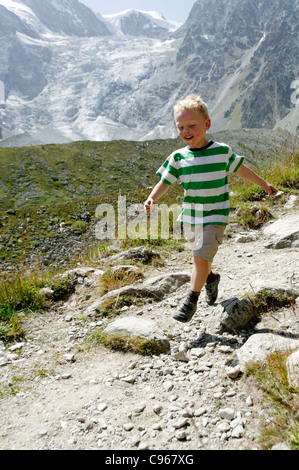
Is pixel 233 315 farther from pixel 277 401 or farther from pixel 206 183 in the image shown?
pixel 206 183

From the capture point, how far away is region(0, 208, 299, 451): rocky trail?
2381 millimetres

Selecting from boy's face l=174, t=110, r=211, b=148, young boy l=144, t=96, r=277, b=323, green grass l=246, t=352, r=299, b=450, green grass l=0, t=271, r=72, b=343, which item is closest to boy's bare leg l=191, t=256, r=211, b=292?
young boy l=144, t=96, r=277, b=323

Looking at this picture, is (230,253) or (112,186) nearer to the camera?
(230,253)

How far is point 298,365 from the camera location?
2.46m

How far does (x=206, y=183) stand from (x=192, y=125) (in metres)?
0.70

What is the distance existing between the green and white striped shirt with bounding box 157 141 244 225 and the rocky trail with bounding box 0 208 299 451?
1123mm

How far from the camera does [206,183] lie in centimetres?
389

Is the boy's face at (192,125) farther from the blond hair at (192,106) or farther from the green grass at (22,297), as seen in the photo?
the green grass at (22,297)

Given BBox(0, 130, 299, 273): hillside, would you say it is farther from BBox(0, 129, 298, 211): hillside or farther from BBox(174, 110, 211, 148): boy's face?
BBox(174, 110, 211, 148): boy's face
